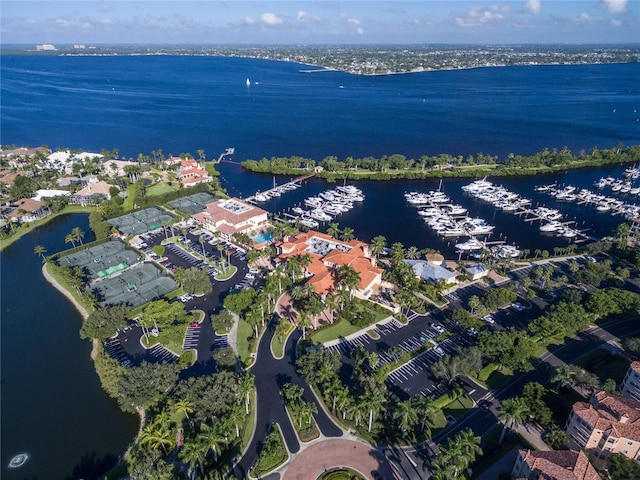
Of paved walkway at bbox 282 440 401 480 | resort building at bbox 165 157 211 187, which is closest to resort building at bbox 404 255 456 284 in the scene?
paved walkway at bbox 282 440 401 480

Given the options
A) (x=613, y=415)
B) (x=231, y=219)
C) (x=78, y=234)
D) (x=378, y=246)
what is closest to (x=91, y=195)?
(x=78, y=234)

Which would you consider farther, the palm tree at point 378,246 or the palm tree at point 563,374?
the palm tree at point 378,246

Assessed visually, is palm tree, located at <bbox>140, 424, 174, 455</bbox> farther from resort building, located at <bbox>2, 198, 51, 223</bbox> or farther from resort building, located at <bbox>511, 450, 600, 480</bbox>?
resort building, located at <bbox>2, 198, 51, 223</bbox>

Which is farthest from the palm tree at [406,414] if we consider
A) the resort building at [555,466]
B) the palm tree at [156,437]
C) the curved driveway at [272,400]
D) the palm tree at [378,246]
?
the palm tree at [378,246]

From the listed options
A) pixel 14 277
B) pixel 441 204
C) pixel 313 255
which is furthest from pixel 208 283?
pixel 441 204

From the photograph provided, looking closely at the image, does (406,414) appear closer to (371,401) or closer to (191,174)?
(371,401)

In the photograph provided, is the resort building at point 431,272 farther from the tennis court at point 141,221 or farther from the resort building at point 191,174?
the resort building at point 191,174

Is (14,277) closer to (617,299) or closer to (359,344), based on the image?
(359,344)
